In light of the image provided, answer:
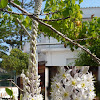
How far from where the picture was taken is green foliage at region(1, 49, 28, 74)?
5801 millimetres

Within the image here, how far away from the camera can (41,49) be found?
17.4 ft

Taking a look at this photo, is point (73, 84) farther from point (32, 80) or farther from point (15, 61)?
point (15, 61)

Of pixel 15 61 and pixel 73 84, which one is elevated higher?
pixel 15 61

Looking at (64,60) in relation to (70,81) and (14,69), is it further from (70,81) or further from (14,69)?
(70,81)

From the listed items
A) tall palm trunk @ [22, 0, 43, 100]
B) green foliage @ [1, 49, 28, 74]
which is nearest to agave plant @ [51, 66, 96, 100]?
tall palm trunk @ [22, 0, 43, 100]

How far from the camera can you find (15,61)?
5.82 metres

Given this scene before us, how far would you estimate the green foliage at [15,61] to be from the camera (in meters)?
5.80

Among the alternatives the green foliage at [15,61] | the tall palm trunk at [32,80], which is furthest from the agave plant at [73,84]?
the green foliage at [15,61]

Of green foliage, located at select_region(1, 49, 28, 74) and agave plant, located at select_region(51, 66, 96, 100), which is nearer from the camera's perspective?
agave plant, located at select_region(51, 66, 96, 100)

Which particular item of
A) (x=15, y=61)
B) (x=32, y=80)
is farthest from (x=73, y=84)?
(x=15, y=61)

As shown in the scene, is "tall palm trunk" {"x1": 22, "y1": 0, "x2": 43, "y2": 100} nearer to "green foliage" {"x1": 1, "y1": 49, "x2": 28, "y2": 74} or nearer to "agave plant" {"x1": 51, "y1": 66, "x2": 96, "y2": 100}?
"agave plant" {"x1": 51, "y1": 66, "x2": 96, "y2": 100}

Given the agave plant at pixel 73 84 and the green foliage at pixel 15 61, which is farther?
the green foliage at pixel 15 61

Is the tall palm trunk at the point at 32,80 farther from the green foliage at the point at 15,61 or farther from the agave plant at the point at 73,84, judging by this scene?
the green foliage at the point at 15,61

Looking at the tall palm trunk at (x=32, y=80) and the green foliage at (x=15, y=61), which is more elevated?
the green foliage at (x=15, y=61)
